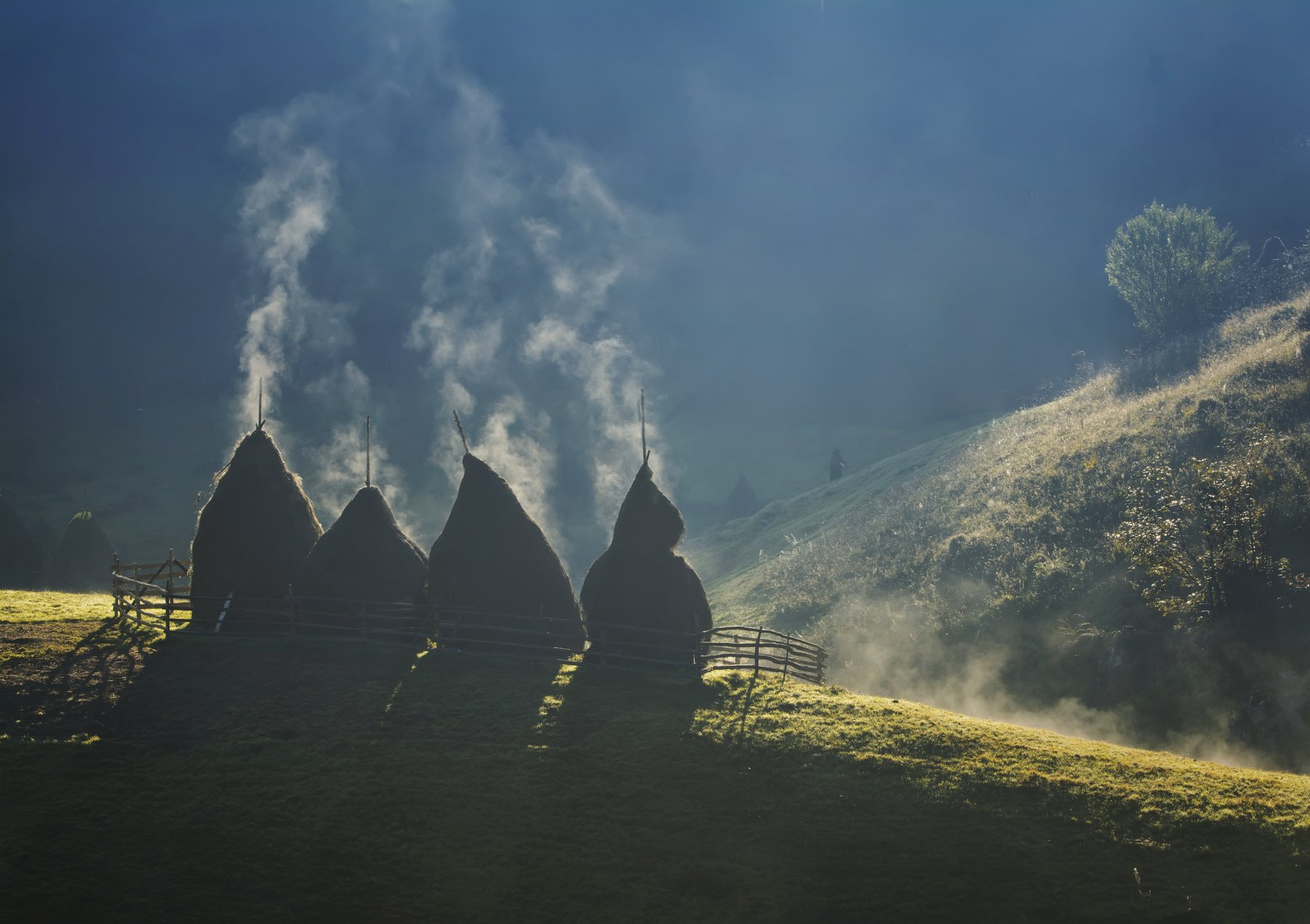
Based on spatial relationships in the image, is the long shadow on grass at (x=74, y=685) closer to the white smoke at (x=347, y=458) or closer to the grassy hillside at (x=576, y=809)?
the grassy hillside at (x=576, y=809)

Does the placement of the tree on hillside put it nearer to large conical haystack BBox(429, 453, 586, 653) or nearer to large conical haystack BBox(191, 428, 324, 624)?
large conical haystack BBox(429, 453, 586, 653)

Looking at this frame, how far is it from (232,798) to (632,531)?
51.1ft

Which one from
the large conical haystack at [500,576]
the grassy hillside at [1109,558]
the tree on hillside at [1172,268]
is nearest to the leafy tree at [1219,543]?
the grassy hillside at [1109,558]

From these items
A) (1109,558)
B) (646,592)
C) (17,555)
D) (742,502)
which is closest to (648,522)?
(646,592)

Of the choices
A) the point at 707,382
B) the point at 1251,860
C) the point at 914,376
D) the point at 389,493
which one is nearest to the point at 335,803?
the point at 1251,860

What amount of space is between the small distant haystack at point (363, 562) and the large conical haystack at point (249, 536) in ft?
4.43

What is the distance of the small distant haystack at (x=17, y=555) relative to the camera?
53781mm

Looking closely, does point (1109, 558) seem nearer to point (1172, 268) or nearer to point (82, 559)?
point (82, 559)

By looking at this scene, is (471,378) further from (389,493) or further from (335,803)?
(335,803)

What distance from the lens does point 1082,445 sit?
5041 centimetres

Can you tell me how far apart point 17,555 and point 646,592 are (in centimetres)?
4575

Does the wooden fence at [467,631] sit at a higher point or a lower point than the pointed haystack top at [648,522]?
lower

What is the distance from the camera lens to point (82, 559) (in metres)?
57.6

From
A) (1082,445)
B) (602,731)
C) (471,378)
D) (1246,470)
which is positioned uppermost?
(471,378)
